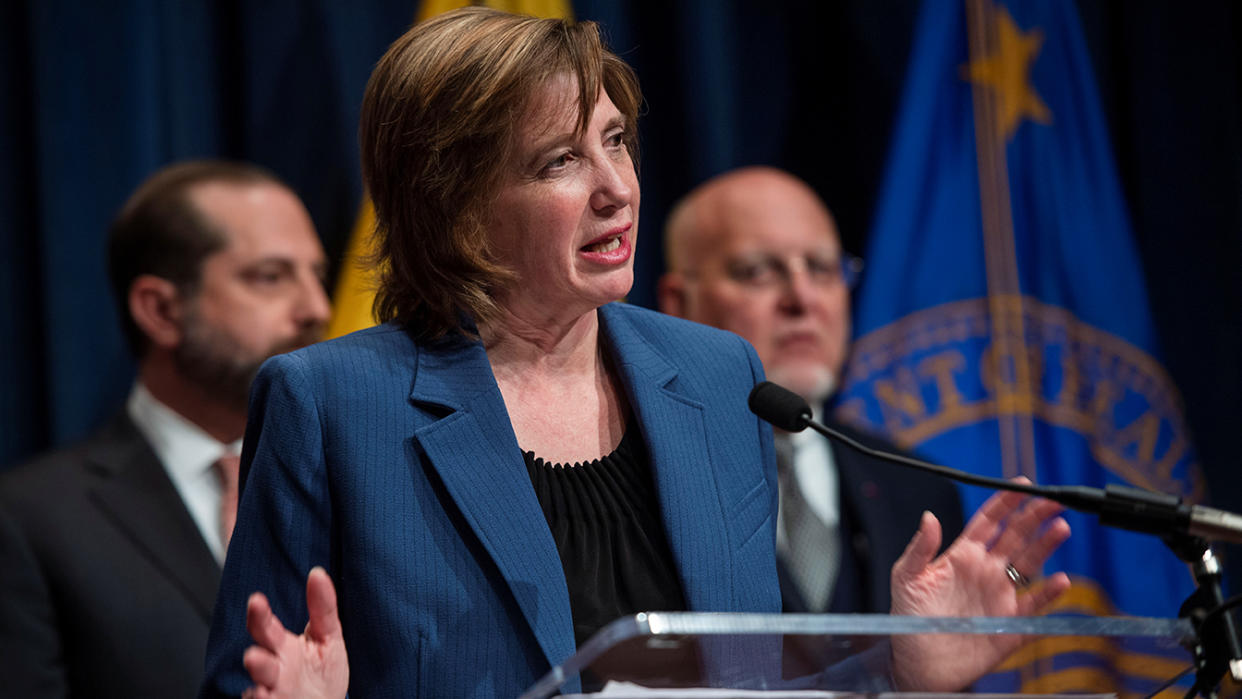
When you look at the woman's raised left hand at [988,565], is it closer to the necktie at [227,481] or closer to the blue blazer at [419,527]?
the blue blazer at [419,527]

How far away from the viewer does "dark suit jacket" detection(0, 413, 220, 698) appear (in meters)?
2.52

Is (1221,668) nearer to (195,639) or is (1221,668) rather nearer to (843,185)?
(195,639)

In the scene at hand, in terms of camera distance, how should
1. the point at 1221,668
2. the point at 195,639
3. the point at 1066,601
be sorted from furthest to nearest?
the point at 1066,601 → the point at 195,639 → the point at 1221,668

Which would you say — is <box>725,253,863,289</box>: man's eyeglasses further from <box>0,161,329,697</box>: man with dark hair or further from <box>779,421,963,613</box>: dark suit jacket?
<box>0,161,329,697</box>: man with dark hair

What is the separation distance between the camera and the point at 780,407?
4.41 feet

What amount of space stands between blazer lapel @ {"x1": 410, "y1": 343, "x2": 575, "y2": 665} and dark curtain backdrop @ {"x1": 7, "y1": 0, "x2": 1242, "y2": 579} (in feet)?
6.41

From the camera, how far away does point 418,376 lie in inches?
58.1

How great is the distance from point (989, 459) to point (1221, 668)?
2.58 m

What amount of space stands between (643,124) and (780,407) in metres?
2.34

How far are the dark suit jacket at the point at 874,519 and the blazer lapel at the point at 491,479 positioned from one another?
141cm

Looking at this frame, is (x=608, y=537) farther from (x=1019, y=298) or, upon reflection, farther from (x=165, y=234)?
(x=1019, y=298)

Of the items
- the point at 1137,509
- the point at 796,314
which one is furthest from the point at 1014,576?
the point at 796,314

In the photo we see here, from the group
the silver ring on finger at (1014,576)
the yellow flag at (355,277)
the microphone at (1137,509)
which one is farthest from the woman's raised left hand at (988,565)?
the yellow flag at (355,277)

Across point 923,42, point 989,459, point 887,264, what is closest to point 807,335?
point 887,264
